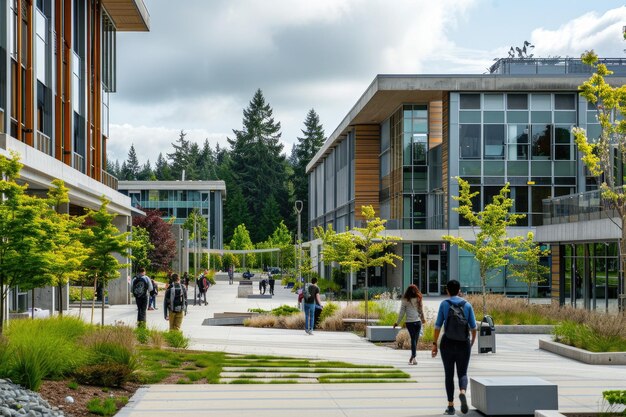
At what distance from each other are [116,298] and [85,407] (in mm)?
34354

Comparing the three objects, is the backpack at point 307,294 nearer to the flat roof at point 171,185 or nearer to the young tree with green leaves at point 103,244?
the young tree with green leaves at point 103,244

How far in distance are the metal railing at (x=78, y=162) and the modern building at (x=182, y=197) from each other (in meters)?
85.0

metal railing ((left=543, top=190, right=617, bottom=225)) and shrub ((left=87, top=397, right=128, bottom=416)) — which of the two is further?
metal railing ((left=543, top=190, right=617, bottom=225))

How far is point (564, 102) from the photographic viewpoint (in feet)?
169

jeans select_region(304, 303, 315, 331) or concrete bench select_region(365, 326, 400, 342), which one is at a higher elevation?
jeans select_region(304, 303, 315, 331)

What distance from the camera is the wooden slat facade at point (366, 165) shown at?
6531 cm

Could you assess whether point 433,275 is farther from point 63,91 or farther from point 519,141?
point 63,91

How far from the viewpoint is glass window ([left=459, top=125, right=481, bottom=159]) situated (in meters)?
51.7

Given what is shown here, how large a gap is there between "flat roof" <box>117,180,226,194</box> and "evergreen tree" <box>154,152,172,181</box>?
36070mm

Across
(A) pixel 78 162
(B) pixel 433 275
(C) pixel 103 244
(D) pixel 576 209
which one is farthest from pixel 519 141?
(C) pixel 103 244

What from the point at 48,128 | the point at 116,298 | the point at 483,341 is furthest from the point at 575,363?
the point at 116,298

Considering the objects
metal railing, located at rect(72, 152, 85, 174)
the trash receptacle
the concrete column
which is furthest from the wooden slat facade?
the trash receptacle

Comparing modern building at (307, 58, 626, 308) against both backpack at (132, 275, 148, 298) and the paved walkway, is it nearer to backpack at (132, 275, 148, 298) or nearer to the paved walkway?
backpack at (132, 275, 148, 298)

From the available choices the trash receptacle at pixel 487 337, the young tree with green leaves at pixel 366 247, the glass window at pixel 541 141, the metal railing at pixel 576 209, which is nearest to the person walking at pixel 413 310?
the trash receptacle at pixel 487 337
